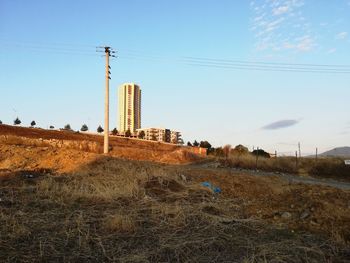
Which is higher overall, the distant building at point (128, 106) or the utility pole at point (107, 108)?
the distant building at point (128, 106)

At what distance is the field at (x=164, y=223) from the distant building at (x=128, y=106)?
98856mm

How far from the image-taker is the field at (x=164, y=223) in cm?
564

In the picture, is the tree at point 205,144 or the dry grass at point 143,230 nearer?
the dry grass at point 143,230

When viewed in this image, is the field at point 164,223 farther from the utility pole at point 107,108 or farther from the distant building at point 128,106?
the distant building at point 128,106

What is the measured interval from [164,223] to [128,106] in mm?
106510

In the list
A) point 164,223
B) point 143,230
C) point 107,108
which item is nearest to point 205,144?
point 107,108

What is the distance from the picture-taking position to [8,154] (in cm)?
1897

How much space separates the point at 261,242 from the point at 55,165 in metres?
13.1

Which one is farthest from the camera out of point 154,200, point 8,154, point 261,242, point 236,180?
point 8,154

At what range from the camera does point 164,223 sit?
7395mm

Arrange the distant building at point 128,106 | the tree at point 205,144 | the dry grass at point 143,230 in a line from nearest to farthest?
the dry grass at point 143,230, the tree at point 205,144, the distant building at point 128,106

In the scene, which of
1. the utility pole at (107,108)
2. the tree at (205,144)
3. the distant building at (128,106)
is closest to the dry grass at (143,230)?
the utility pole at (107,108)

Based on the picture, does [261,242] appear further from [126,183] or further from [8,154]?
[8,154]

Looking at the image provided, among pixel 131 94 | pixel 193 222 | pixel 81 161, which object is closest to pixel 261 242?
pixel 193 222
